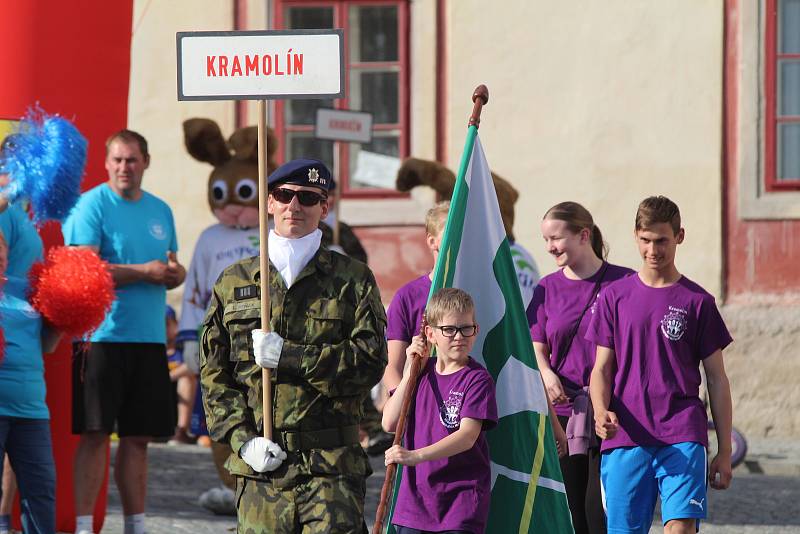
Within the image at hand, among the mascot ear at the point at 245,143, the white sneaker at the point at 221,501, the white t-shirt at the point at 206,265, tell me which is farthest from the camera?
the mascot ear at the point at 245,143

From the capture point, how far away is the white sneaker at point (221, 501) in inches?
373

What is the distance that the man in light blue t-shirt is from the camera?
8.09 meters

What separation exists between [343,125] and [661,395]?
6.91 m

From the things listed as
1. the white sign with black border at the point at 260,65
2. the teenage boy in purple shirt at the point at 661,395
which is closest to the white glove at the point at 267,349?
the white sign with black border at the point at 260,65

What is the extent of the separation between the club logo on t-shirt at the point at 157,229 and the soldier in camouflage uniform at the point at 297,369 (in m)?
2.75

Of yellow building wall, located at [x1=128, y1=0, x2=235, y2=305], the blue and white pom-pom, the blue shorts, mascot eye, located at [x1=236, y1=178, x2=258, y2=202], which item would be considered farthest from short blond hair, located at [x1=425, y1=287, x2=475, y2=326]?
yellow building wall, located at [x1=128, y1=0, x2=235, y2=305]

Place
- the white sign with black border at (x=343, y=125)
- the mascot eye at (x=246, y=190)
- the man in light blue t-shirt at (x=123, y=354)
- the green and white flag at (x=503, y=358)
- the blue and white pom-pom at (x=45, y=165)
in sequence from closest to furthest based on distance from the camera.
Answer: the green and white flag at (x=503, y=358) < the blue and white pom-pom at (x=45, y=165) < the man in light blue t-shirt at (x=123, y=354) < the mascot eye at (x=246, y=190) < the white sign with black border at (x=343, y=125)

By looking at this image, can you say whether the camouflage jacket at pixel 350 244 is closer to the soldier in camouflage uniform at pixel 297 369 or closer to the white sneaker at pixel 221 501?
the white sneaker at pixel 221 501

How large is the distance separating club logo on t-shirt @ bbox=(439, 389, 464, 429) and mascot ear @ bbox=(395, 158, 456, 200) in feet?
14.6

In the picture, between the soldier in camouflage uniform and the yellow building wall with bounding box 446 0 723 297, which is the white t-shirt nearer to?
the soldier in camouflage uniform

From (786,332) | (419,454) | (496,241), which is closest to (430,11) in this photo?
(786,332)

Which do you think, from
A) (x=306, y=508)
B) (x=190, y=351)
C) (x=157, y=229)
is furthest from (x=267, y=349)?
(x=190, y=351)

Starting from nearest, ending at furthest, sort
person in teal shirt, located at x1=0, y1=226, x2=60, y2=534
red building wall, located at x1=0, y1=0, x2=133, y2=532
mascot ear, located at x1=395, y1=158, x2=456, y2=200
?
person in teal shirt, located at x1=0, y1=226, x2=60, y2=534 → red building wall, located at x1=0, y1=0, x2=133, y2=532 → mascot ear, located at x1=395, y1=158, x2=456, y2=200

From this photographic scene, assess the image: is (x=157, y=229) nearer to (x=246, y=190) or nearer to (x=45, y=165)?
(x=45, y=165)
